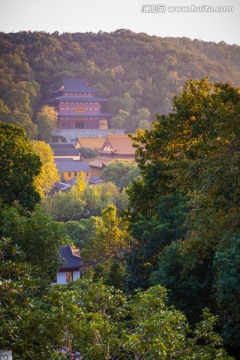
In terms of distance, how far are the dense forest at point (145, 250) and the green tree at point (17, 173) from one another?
0.03m

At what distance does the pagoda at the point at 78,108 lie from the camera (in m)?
96.6

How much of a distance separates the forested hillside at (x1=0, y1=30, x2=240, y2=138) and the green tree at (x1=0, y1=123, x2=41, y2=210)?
61.8 meters

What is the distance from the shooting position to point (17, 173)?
23.0m

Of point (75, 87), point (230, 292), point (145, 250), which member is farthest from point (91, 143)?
point (230, 292)

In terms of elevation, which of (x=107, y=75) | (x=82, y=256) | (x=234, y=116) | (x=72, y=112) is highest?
(x=107, y=75)

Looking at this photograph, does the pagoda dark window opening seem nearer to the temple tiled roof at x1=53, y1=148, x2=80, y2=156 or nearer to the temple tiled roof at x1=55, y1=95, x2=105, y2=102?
the temple tiled roof at x1=55, y1=95, x2=105, y2=102

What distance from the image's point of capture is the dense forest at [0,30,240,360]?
909 cm

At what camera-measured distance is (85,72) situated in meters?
114

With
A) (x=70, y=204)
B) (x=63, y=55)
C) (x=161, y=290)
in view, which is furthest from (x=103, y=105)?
(x=161, y=290)

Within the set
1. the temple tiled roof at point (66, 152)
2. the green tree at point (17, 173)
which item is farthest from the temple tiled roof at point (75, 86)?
the green tree at point (17, 173)

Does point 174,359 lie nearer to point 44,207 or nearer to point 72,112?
point 44,207

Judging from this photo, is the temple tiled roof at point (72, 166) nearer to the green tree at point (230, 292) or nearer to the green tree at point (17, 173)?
the green tree at point (17, 173)

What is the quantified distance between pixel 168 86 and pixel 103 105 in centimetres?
1243

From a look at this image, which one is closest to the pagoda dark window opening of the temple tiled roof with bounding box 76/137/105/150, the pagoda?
the pagoda
